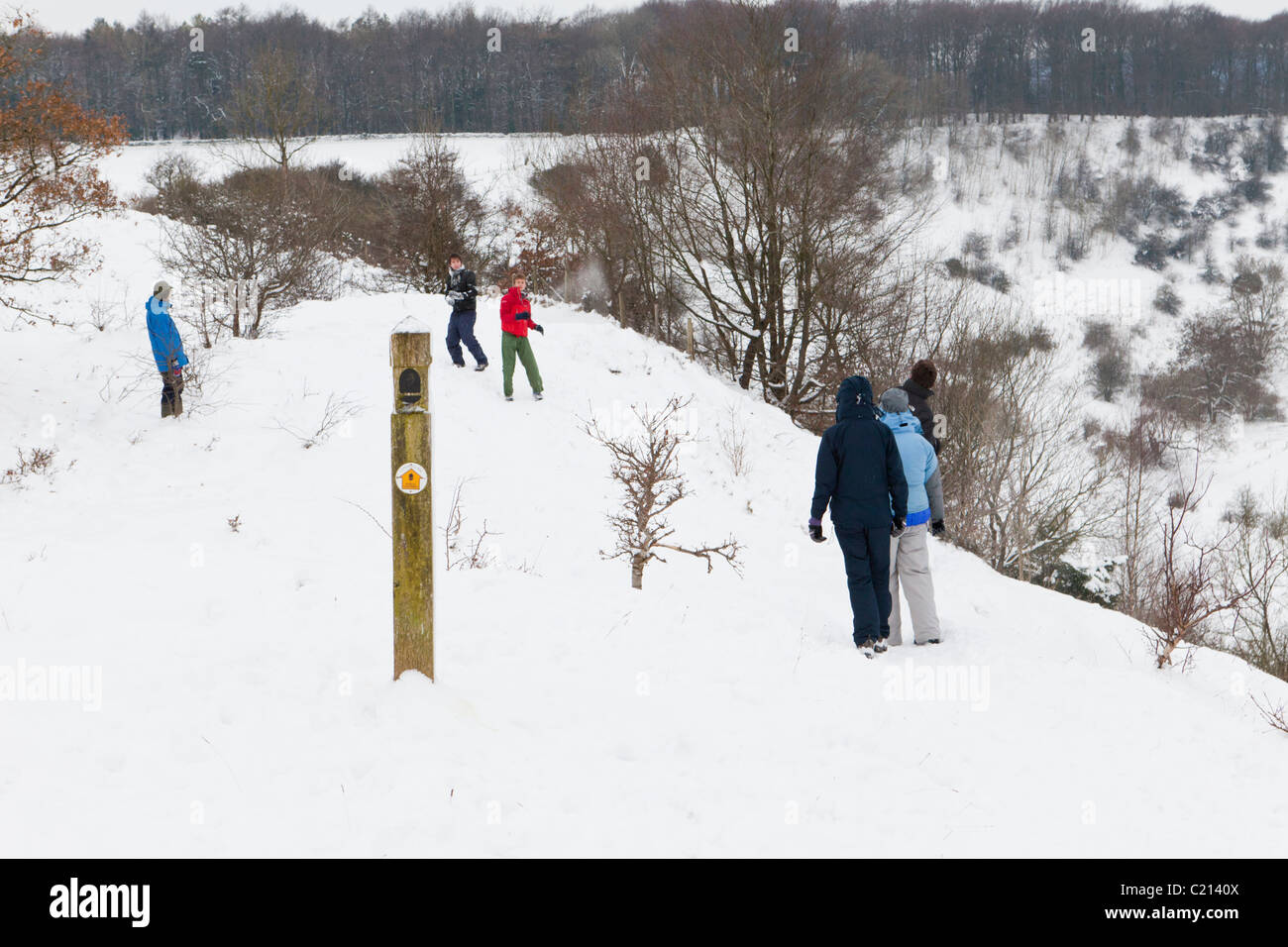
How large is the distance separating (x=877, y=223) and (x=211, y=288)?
544 inches

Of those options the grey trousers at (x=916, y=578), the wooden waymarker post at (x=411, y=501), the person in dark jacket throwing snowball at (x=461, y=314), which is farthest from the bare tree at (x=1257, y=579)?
the wooden waymarker post at (x=411, y=501)

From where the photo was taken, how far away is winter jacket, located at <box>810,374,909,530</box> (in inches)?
225

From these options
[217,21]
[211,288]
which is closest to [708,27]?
[211,288]

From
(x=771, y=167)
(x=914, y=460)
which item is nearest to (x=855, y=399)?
(x=914, y=460)

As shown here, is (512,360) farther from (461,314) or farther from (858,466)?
(858,466)

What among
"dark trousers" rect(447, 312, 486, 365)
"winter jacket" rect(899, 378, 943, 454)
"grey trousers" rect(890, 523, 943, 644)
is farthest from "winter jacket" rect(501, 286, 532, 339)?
"grey trousers" rect(890, 523, 943, 644)

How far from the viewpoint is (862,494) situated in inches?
225

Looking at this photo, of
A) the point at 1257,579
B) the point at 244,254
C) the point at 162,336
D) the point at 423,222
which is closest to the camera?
the point at 162,336

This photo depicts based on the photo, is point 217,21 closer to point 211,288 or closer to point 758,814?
point 211,288

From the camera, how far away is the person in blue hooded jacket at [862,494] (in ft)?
18.7

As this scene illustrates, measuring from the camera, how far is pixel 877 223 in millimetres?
19594

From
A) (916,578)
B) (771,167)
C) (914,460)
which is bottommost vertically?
(916,578)

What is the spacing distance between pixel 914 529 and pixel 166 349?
8.14 meters

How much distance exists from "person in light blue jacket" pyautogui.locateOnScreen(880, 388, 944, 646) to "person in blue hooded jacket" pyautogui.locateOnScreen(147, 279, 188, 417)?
7.63 meters
